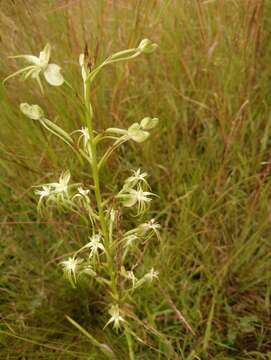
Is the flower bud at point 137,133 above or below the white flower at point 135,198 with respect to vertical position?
above

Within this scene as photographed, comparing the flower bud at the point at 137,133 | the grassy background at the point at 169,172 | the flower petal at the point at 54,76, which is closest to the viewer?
the flower petal at the point at 54,76

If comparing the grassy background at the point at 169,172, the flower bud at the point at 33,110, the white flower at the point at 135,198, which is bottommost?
the grassy background at the point at 169,172

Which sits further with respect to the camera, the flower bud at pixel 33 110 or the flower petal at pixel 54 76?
the flower bud at pixel 33 110

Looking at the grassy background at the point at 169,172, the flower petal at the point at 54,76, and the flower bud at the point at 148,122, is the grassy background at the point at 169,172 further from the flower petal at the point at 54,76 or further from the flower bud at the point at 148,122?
the flower petal at the point at 54,76

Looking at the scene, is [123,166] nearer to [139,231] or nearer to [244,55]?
[244,55]

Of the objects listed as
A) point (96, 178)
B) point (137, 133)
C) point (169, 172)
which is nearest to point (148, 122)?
point (137, 133)

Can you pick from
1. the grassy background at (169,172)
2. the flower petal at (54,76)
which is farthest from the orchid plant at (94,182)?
the grassy background at (169,172)

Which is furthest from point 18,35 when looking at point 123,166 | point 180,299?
point 180,299

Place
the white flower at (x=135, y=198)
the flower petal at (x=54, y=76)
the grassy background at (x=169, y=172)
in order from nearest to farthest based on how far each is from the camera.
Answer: the flower petal at (x=54, y=76) → the white flower at (x=135, y=198) → the grassy background at (x=169, y=172)
